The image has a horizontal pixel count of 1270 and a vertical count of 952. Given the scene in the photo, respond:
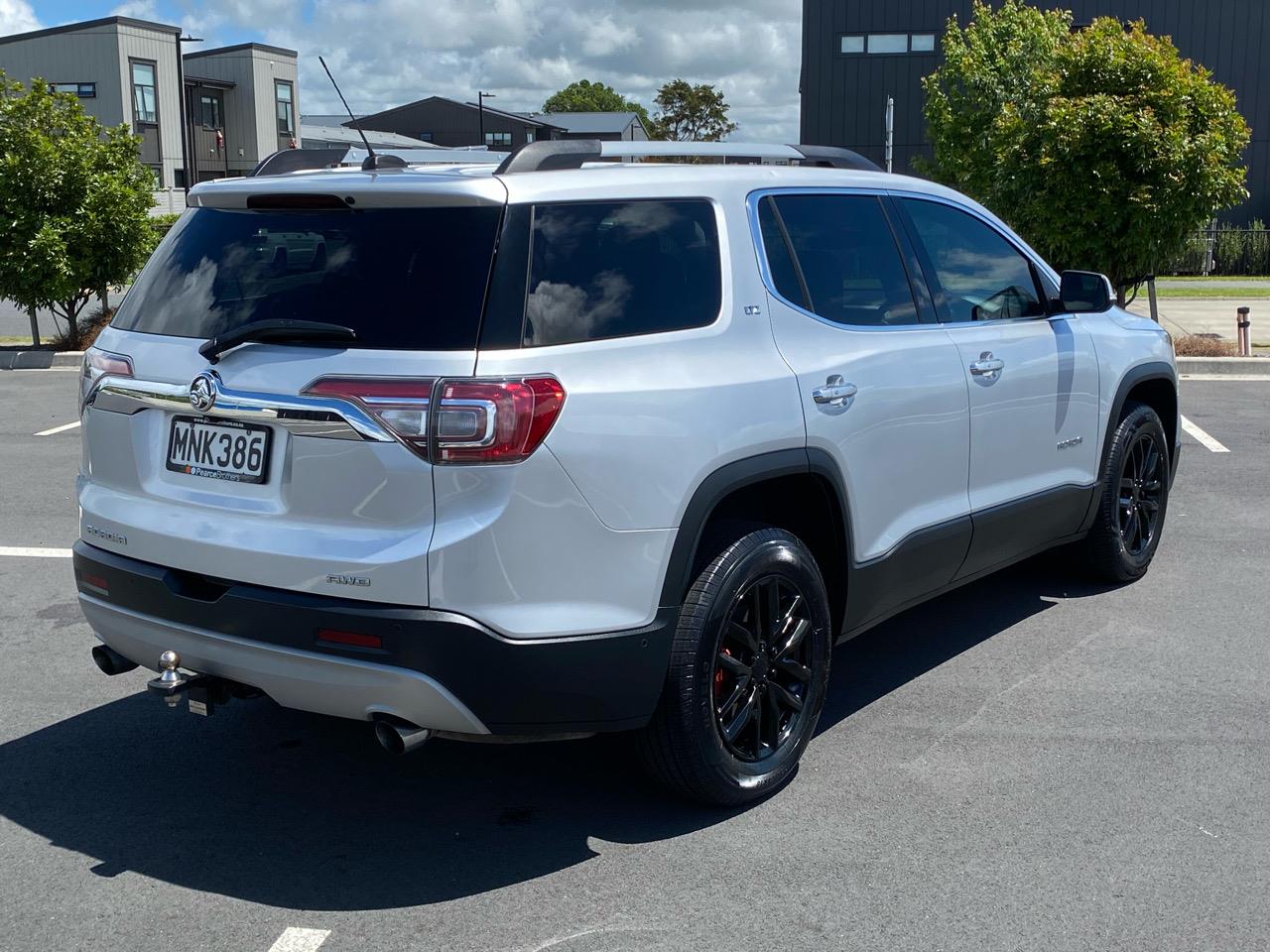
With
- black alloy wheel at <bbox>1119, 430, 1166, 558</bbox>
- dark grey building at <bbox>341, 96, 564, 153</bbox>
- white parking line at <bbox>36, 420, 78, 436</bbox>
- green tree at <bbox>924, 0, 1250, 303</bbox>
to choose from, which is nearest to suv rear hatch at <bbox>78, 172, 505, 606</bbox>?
black alloy wheel at <bbox>1119, 430, 1166, 558</bbox>

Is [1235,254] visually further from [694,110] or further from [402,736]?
[694,110]

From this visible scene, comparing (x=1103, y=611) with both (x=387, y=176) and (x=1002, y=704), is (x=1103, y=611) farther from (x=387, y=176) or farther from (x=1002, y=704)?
(x=387, y=176)

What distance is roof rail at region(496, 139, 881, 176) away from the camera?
3676 mm

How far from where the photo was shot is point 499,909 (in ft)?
11.1

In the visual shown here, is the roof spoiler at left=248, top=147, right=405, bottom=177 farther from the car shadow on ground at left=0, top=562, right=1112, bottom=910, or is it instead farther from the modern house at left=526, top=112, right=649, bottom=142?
the modern house at left=526, top=112, right=649, bottom=142

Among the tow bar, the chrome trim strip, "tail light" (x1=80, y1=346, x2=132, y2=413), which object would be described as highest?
"tail light" (x1=80, y1=346, x2=132, y2=413)

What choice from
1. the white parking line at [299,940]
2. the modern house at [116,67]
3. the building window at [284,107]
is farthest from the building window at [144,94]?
the white parking line at [299,940]

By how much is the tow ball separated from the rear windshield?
2.96ft

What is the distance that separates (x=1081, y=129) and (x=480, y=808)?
12194mm

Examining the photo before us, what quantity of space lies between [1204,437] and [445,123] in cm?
7851

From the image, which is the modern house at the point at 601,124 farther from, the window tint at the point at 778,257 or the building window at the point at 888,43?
the window tint at the point at 778,257

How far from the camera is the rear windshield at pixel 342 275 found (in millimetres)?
3305

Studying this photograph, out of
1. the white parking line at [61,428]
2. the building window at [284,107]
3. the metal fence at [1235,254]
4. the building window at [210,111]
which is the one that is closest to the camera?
the white parking line at [61,428]

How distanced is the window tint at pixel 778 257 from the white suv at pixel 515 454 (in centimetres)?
1
